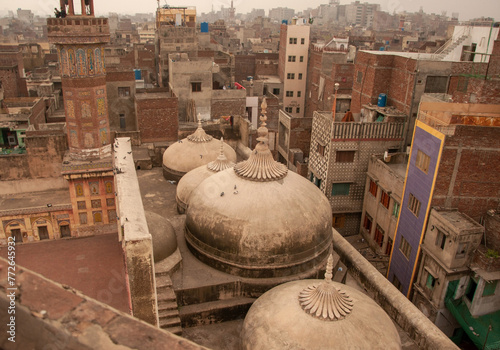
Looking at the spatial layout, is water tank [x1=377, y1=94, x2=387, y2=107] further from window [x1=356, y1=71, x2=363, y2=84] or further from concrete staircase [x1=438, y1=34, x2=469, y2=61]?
concrete staircase [x1=438, y1=34, x2=469, y2=61]

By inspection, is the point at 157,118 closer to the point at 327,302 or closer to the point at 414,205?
the point at 414,205

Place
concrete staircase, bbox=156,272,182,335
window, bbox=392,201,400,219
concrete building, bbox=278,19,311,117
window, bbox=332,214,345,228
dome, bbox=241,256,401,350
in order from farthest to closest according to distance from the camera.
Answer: concrete building, bbox=278,19,311,117
window, bbox=332,214,345,228
window, bbox=392,201,400,219
concrete staircase, bbox=156,272,182,335
dome, bbox=241,256,401,350

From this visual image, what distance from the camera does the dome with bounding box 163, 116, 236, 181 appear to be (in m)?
23.1

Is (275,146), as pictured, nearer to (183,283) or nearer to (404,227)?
(404,227)

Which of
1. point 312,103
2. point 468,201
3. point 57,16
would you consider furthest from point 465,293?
point 312,103

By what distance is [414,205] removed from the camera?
63.2 feet

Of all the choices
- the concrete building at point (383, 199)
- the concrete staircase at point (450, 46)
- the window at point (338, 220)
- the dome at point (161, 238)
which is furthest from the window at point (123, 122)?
the concrete staircase at point (450, 46)

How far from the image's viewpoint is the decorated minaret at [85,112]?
2255 cm

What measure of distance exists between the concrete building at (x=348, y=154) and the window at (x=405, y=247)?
6010mm

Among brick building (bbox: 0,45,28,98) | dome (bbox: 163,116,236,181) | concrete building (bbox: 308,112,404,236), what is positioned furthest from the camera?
brick building (bbox: 0,45,28,98)

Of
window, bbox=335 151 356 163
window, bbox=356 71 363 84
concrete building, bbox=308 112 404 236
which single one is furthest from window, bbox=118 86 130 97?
window, bbox=335 151 356 163

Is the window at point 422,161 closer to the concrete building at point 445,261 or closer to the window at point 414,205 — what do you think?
the window at point 414,205

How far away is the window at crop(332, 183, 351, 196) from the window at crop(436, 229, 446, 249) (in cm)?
877

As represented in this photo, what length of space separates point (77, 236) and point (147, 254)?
17.0m
